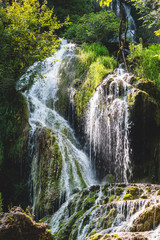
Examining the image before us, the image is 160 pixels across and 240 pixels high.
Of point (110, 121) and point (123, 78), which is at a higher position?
point (123, 78)

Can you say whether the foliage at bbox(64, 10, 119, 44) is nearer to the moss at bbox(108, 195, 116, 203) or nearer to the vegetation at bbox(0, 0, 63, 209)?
the vegetation at bbox(0, 0, 63, 209)

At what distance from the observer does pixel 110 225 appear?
13.3 ft

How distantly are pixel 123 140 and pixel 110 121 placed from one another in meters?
0.79

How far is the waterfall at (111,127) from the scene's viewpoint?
7293 mm

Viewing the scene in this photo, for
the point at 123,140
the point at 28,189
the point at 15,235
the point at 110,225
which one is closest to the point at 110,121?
the point at 123,140

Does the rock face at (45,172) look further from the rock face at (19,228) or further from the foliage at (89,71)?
the rock face at (19,228)

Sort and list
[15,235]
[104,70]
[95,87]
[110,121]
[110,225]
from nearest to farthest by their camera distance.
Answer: [15,235] → [110,225] → [110,121] → [95,87] → [104,70]

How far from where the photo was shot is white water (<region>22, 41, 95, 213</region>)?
682 cm

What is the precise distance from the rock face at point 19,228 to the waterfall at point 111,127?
14.5 feet

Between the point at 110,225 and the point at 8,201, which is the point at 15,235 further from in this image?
the point at 8,201

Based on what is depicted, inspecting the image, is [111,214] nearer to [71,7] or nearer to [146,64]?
[146,64]

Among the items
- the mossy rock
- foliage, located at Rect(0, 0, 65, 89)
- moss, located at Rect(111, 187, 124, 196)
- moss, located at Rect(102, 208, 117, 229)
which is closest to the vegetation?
foliage, located at Rect(0, 0, 65, 89)

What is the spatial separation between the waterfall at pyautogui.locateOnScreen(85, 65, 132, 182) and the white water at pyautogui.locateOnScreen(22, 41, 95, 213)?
0.63 metres

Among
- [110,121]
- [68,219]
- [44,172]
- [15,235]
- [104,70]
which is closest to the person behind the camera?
[15,235]
